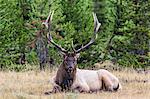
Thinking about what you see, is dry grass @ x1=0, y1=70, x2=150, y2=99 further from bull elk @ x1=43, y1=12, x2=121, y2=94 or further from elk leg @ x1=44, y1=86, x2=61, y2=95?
bull elk @ x1=43, y1=12, x2=121, y2=94

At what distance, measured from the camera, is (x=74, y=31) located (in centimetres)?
2103

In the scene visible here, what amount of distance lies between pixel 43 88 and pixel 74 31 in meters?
8.91

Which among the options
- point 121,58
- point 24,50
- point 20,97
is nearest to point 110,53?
point 121,58

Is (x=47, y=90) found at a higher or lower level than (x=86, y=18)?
lower

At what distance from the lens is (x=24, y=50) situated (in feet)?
73.0

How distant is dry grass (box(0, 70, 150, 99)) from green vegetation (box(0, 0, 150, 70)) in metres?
4.94

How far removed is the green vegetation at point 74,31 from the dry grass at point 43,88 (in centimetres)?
494

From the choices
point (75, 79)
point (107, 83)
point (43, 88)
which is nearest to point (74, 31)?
point (107, 83)

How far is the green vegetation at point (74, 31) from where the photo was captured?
20.9 metres

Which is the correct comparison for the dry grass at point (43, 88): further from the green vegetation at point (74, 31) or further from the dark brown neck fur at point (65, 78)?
the green vegetation at point (74, 31)

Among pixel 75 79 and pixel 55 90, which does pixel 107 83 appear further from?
pixel 55 90

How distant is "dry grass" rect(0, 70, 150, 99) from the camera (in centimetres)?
1016

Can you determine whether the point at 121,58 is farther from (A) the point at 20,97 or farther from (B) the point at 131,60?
(A) the point at 20,97

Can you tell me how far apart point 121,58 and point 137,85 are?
374 inches
